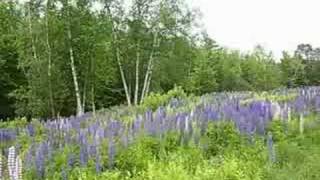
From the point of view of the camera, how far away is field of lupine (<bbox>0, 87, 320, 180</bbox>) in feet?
28.8

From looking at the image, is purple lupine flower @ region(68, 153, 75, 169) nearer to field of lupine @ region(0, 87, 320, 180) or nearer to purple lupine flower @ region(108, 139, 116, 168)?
field of lupine @ region(0, 87, 320, 180)

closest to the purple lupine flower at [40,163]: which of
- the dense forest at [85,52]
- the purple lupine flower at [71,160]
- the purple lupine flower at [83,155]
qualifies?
the purple lupine flower at [71,160]

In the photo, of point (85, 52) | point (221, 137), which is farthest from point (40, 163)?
point (85, 52)

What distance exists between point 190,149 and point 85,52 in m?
23.4

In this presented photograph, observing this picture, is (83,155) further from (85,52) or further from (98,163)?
(85,52)

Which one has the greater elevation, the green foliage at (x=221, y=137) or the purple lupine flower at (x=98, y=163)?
the green foliage at (x=221, y=137)

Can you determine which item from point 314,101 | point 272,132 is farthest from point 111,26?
point 272,132

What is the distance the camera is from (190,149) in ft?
33.6

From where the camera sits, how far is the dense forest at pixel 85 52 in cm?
3219

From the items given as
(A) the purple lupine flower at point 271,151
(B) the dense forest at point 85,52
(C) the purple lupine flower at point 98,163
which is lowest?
(C) the purple lupine flower at point 98,163

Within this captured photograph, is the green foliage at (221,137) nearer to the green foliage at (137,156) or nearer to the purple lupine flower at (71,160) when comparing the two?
the green foliage at (137,156)

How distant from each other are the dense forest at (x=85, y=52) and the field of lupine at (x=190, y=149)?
1849cm

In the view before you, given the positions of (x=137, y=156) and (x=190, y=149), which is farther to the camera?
(x=190, y=149)

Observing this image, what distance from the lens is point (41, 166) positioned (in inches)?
380
